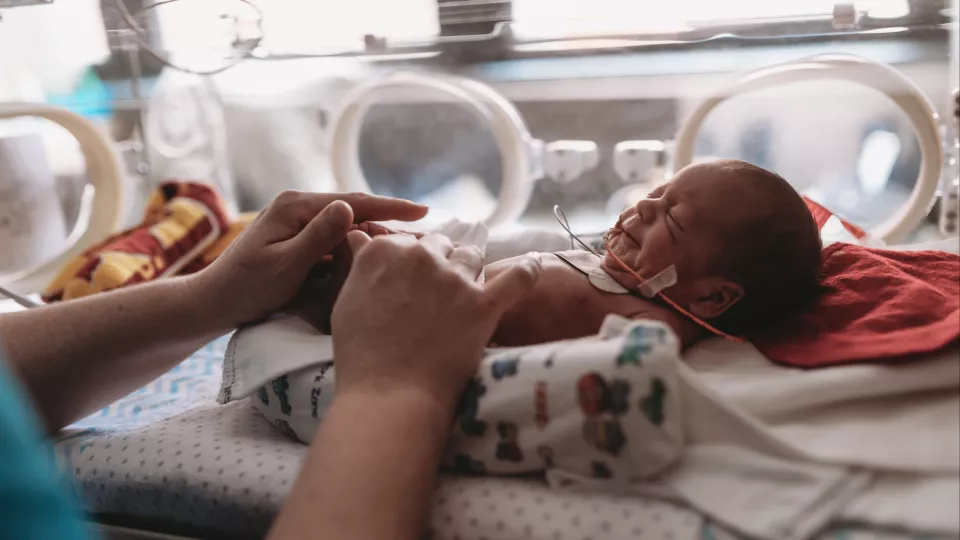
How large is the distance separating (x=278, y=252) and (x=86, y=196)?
4.43 ft

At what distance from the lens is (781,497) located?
706 mm

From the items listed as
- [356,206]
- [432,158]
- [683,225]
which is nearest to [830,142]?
[432,158]

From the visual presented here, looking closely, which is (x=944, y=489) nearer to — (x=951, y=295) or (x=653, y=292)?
(x=951, y=295)

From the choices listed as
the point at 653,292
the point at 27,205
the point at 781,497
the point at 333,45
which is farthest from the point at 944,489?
the point at 27,205

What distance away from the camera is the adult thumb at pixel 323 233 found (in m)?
0.96

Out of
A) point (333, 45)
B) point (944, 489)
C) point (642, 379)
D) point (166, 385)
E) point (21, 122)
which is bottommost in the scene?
point (166, 385)

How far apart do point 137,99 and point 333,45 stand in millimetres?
672

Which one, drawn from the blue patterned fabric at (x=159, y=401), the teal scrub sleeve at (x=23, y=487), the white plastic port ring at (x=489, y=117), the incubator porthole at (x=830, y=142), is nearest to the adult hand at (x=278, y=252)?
the blue patterned fabric at (x=159, y=401)

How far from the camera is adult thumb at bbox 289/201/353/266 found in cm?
96

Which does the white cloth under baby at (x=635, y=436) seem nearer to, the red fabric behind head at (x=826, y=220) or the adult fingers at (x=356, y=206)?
the adult fingers at (x=356, y=206)

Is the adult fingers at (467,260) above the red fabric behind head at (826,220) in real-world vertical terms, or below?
above

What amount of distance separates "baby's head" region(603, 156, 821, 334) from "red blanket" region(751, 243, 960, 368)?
5 cm

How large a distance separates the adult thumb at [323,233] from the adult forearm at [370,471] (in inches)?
11.7

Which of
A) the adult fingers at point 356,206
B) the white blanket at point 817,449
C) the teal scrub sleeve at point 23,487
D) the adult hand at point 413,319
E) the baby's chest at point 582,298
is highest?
the teal scrub sleeve at point 23,487
